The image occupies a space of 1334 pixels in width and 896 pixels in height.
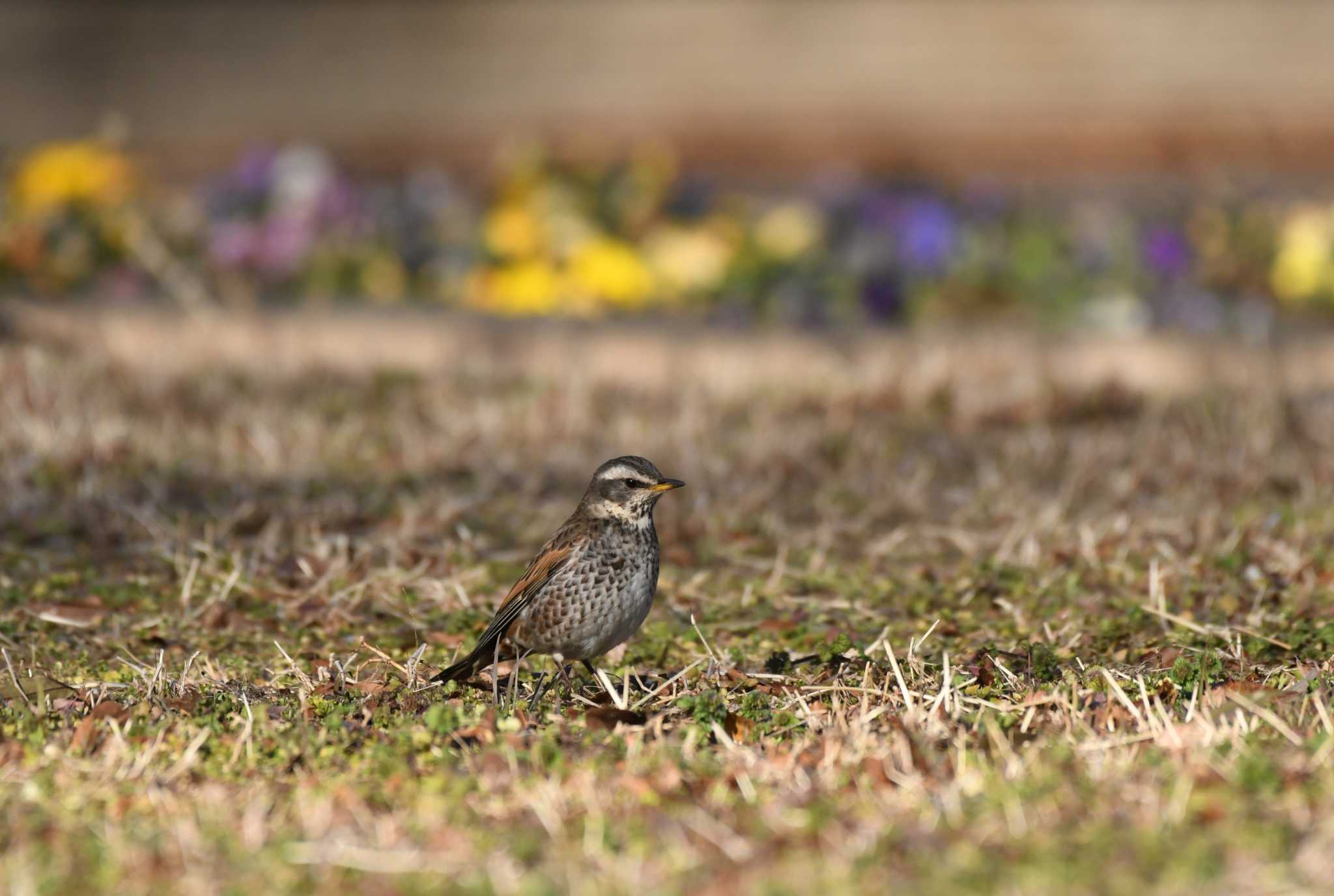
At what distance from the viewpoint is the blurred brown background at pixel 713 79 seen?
37.0 ft

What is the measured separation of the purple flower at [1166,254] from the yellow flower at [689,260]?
2027 millimetres

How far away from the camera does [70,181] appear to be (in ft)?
30.9

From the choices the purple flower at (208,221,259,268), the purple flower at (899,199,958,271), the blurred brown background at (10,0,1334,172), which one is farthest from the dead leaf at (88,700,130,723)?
the blurred brown background at (10,0,1334,172)

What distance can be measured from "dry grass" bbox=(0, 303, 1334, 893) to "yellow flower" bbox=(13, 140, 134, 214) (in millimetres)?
1503

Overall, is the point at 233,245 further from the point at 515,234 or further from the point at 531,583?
the point at 531,583

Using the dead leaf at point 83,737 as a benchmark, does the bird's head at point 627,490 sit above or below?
above

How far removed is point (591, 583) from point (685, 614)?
0.81 metres

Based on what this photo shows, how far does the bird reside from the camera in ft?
13.4

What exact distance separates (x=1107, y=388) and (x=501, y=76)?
661 cm

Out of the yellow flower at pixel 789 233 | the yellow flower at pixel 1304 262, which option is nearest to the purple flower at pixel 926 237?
the yellow flower at pixel 789 233

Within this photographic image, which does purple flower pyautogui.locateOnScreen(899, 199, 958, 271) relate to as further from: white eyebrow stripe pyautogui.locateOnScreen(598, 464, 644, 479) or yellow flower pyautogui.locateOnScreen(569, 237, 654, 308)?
white eyebrow stripe pyautogui.locateOnScreen(598, 464, 644, 479)

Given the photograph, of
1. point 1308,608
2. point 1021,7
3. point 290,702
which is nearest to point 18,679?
point 290,702

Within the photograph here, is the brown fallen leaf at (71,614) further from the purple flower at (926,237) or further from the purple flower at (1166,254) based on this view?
the purple flower at (1166,254)

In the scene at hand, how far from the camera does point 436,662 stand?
445 centimetres
